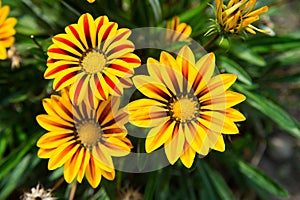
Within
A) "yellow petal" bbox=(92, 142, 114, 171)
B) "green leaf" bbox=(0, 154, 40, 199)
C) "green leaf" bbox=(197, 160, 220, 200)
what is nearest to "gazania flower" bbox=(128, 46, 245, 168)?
"yellow petal" bbox=(92, 142, 114, 171)

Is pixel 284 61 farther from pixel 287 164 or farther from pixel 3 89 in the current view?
pixel 3 89

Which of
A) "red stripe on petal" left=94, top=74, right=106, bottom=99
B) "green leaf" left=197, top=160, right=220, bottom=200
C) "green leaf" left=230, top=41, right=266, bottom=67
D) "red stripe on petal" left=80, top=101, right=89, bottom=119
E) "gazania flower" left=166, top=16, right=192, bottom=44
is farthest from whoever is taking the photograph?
"green leaf" left=197, top=160, right=220, bottom=200

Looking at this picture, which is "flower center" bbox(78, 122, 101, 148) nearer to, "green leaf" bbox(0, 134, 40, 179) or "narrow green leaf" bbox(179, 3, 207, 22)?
"green leaf" bbox(0, 134, 40, 179)

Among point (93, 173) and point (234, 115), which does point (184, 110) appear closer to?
point (234, 115)

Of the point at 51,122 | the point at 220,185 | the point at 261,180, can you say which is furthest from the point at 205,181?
the point at 51,122

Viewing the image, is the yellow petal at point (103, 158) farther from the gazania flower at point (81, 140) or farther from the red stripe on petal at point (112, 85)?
the red stripe on petal at point (112, 85)

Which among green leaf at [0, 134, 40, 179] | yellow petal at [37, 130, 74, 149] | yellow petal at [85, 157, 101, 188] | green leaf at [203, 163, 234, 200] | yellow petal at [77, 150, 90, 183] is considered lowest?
Answer: green leaf at [203, 163, 234, 200]
